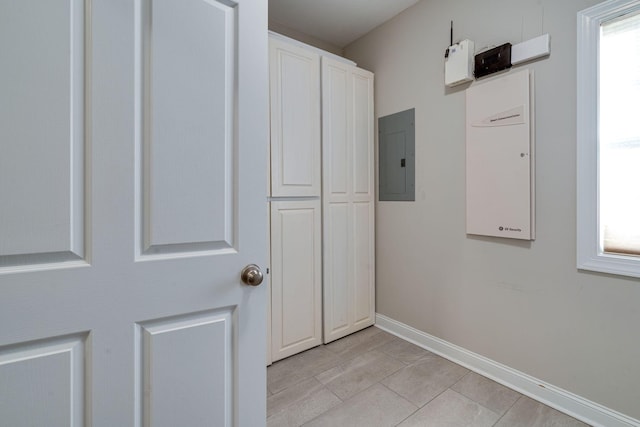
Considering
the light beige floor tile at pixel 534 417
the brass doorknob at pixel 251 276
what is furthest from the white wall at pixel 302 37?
the light beige floor tile at pixel 534 417

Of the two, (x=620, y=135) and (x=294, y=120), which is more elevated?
(x=294, y=120)

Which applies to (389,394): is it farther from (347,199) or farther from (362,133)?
(362,133)

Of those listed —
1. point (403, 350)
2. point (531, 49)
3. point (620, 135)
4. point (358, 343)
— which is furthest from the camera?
point (358, 343)

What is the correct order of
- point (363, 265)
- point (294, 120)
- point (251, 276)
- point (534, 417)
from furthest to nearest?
point (363, 265)
point (294, 120)
point (534, 417)
point (251, 276)

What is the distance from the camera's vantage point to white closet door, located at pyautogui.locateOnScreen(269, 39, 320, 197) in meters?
2.03

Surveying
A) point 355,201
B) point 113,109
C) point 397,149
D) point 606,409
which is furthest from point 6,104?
point 606,409

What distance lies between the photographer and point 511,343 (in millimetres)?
1812

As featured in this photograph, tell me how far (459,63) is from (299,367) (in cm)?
237

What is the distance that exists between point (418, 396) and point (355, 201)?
146 cm

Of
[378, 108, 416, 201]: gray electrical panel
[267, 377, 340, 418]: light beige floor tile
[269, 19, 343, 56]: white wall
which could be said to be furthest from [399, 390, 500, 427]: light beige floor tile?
[269, 19, 343, 56]: white wall

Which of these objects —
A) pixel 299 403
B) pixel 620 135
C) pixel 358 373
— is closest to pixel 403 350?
pixel 358 373

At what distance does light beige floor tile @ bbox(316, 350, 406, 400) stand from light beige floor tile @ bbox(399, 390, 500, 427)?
0.35 meters

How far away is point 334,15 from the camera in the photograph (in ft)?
7.88

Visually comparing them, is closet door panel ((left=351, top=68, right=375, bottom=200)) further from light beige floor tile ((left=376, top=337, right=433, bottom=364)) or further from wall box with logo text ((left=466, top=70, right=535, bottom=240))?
light beige floor tile ((left=376, top=337, right=433, bottom=364))
